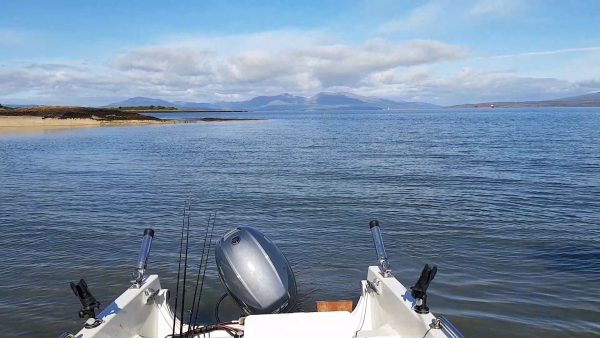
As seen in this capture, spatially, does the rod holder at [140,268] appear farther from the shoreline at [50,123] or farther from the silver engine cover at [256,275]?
the shoreline at [50,123]

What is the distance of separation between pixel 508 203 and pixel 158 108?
532ft

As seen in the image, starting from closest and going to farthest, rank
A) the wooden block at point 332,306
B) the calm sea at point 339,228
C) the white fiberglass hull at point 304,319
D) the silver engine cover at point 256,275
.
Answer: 1. the white fiberglass hull at point 304,319
2. the silver engine cover at point 256,275
3. the wooden block at point 332,306
4. the calm sea at point 339,228

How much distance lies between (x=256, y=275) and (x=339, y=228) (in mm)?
6491

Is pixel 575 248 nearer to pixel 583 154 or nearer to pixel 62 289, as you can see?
pixel 62 289

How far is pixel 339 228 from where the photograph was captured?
40.2 ft

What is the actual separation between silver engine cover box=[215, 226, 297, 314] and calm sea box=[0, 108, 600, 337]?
1.62 m

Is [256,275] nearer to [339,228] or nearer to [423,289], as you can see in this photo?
[423,289]

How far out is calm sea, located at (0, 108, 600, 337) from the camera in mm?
7785

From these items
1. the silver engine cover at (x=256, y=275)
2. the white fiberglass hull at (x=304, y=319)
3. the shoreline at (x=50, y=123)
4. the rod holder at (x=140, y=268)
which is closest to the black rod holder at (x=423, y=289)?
the white fiberglass hull at (x=304, y=319)

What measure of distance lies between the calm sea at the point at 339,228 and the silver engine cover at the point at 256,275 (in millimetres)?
1619

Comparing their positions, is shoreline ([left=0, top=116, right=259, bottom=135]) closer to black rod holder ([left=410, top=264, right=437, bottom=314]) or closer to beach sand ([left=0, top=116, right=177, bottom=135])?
beach sand ([left=0, top=116, right=177, bottom=135])

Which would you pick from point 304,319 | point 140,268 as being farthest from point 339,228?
point 140,268

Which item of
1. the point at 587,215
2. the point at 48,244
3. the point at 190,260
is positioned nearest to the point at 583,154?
the point at 587,215

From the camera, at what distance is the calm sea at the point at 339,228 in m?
7.79
